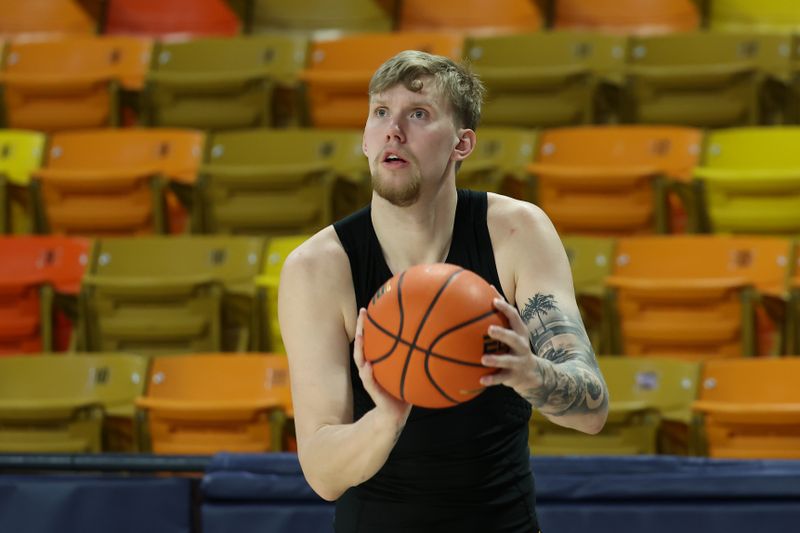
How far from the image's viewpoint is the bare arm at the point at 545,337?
184 cm

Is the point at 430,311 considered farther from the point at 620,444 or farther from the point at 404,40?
the point at 404,40

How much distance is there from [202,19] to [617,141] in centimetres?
351

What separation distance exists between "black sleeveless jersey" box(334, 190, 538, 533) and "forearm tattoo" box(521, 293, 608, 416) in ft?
0.38

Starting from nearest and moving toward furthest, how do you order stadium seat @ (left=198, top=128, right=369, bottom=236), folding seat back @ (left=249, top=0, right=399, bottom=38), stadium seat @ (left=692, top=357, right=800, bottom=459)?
stadium seat @ (left=692, top=357, right=800, bottom=459), stadium seat @ (left=198, top=128, right=369, bottom=236), folding seat back @ (left=249, top=0, right=399, bottom=38)

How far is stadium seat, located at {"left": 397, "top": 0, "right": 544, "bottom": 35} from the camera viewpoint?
7912mm

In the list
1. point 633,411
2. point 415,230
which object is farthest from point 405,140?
point 633,411

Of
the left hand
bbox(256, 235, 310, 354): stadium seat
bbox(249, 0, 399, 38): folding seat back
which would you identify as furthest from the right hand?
bbox(249, 0, 399, 38): folding seat back

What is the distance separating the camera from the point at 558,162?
6.26m

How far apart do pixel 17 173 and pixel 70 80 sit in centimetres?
71

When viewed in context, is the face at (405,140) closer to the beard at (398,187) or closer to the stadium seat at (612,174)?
the beard at (398,187)

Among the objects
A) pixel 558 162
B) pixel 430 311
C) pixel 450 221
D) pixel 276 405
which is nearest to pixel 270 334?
pixel 276 405

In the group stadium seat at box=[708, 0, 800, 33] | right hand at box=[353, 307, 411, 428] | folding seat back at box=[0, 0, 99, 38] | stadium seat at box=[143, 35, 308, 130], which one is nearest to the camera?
right hand at box=[353, 307, 411, 428]

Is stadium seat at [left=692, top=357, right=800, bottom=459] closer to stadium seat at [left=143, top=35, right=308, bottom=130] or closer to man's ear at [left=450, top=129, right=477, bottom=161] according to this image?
man's ear at [left=450, top=129, right=477, bottom=161]

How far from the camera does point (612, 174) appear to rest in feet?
19.4
